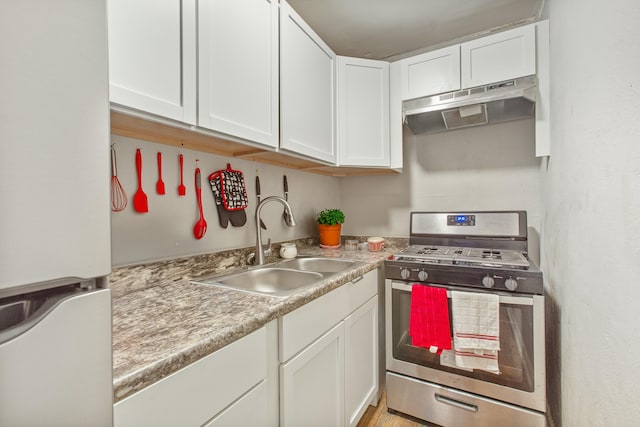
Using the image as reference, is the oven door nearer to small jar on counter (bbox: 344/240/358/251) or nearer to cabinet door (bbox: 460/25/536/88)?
small jar on counter (bbox: 344/240/358/251)

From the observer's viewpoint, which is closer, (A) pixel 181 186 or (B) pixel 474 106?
(A) pixel 181 186

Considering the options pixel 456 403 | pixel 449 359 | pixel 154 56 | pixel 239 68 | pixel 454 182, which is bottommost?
pixel 456 403

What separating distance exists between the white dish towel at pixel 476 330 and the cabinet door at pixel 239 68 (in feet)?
4.01

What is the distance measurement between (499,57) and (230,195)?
68.5 inches

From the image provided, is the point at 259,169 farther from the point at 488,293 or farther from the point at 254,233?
the point at 488,293

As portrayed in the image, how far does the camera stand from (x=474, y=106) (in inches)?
71.7

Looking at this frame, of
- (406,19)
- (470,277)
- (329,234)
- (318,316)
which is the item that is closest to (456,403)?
(470,277)

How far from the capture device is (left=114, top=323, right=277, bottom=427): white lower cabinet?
58 centimetres

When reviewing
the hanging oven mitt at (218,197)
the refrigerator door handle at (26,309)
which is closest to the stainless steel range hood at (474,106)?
the hanging oven mitt at (218,197)

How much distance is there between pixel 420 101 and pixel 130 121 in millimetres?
1641

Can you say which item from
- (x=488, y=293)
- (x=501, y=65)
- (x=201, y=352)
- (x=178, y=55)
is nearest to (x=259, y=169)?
(x=178, y=55)

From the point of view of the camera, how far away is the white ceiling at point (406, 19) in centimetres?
176

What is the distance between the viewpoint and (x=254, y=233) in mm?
1770

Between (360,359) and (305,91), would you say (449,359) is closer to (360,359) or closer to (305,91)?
(360,359)
